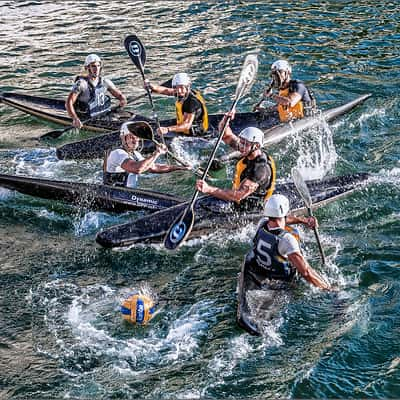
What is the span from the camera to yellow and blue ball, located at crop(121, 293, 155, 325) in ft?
27.0

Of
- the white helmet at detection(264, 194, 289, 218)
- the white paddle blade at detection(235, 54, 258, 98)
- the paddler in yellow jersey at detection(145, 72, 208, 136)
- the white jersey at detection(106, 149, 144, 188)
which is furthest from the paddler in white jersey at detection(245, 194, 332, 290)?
the paddler in yellow jersey at detection(145, 72, 208, 136)

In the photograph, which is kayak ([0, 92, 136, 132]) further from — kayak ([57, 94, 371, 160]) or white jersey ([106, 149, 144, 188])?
white jersey ([106, 149, 144, 188])

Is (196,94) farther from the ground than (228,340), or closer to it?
farther from the ground

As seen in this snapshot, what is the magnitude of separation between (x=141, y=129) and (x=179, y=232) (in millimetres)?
2073

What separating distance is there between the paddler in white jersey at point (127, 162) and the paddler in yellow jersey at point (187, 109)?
6.48ft

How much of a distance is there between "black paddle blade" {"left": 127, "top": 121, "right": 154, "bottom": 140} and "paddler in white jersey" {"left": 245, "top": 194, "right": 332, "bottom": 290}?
8.12 feet

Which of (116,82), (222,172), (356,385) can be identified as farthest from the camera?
(116,82)

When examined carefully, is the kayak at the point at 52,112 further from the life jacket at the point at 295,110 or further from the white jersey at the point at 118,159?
the white jersey at the point at 118,159

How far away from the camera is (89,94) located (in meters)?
13.3

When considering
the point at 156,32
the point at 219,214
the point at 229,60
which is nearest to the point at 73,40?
the point at 156,32

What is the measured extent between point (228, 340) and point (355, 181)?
4.05 meters

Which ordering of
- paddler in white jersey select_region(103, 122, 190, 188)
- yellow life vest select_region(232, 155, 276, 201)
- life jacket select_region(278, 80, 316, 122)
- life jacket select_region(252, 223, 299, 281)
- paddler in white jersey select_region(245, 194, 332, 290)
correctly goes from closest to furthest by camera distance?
paddler in white jersey select_region(245, 194, 332, 290)
life jacket select_region(252, 223, 299, 281)
yellow life vest select_region(232, 155, 276, 201)
paddler in white jersey select_region(103, 122, 190, 188)
life jacket select_region(278, 80, 316, 122)

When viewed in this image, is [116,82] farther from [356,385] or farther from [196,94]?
[356,385]

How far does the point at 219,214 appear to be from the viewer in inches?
393
